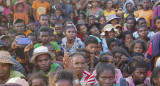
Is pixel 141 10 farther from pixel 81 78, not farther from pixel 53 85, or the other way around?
pixel 53 85

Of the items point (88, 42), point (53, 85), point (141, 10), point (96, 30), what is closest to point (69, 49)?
point (88, 42)

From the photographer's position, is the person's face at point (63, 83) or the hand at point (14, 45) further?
the hand at point (14, 45)

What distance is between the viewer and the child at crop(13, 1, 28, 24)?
7059mm

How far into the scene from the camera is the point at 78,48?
4.50m

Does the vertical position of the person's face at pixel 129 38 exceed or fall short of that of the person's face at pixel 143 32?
it falls short

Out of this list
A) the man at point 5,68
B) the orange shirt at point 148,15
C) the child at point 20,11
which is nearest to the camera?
the man at point 5,68

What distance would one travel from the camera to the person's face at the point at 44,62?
11.4 ft

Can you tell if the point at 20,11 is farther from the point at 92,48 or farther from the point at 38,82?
the point at 38,82

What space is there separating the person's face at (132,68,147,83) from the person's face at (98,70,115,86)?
0.53 metres

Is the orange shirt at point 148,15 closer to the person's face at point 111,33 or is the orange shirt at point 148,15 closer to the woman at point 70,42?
the person's face at point 111,33

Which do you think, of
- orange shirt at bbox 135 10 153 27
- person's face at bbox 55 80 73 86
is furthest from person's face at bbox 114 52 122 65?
orange shirt at bbox 135 10 153 27

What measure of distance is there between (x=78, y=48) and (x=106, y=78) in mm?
1627

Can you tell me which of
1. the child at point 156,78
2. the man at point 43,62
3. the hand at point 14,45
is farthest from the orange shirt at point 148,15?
the hand at point 14,45

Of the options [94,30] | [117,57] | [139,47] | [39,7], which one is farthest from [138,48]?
[39,7]
